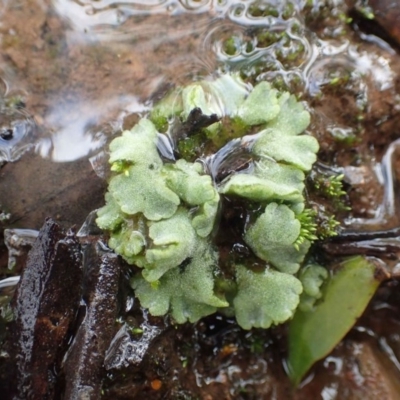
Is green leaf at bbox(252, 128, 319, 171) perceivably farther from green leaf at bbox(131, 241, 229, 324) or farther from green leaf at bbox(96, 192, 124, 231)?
green leaf at bbox(96, 192, 124, 231)

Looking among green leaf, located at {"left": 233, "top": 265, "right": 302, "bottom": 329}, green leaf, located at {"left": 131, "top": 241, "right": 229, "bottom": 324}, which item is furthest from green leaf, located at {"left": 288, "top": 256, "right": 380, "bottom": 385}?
green leaf, located at {"left": 131, "top": 241, "right": 229, "bottom": 324}

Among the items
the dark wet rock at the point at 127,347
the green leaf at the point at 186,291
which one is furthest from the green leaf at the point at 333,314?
the dark wet rock at the point at 127,347

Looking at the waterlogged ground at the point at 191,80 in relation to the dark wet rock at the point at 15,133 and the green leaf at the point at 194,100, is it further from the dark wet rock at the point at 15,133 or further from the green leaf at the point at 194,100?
the green leaf at the point at 194,100

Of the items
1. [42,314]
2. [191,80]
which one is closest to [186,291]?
[42,314]

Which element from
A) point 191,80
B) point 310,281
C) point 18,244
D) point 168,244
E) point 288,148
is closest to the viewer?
point 168,244

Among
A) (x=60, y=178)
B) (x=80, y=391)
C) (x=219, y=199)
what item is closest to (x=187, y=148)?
(x=219, y=199)

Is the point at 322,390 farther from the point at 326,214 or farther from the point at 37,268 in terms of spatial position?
the point at 37,268

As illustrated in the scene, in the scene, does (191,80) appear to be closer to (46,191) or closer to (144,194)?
(144,194)
